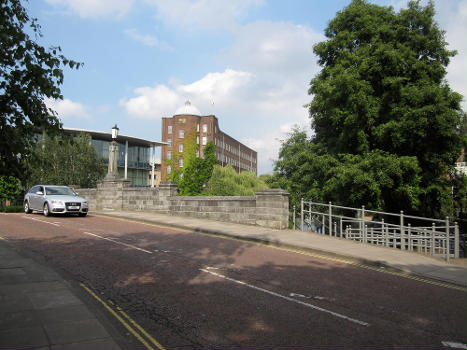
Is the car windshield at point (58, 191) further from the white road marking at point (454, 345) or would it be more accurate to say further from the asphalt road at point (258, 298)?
the white road marking at point (454, 345)

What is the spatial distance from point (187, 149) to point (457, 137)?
4084 centimetres

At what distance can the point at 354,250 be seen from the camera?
994cm

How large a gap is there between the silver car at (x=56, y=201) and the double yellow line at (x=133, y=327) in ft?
45.5

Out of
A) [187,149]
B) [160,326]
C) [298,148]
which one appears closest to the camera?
[160,326]

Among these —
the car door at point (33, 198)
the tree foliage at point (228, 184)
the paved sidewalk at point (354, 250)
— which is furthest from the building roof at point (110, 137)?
the paved sidewalk at point (354, 250)

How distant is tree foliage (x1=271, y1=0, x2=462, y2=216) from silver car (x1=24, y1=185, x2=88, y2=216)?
42.5ft

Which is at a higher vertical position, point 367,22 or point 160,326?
point 367,22

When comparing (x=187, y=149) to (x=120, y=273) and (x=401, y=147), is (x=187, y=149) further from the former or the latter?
(x=120, y=273)

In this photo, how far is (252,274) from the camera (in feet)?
23.1

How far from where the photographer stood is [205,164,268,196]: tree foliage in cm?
4602

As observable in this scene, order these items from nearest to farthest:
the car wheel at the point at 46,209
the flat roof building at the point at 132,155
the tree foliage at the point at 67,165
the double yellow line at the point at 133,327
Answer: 1. the double yellow line at the point at 133,327
2. the car wheel at the point at 46,209
3. the tree foliage at the point at 67,165
4. the flat roof building at the point at 132,155

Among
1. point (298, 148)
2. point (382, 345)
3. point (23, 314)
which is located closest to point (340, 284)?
point (382, 345)

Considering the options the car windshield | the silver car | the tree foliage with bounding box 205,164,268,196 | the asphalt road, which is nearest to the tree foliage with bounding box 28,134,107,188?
the tree foliage with bounding box 205,164,268,196

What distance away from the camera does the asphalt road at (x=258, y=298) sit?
4.13 metres
